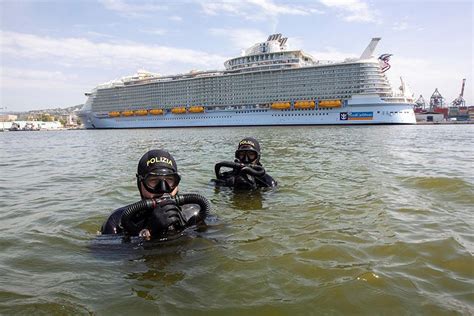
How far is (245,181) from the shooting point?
782 centimetres

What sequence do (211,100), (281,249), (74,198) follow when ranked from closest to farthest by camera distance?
(281,249)
(74,198)
(211,100)

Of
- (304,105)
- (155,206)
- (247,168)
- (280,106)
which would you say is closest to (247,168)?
(247,168)

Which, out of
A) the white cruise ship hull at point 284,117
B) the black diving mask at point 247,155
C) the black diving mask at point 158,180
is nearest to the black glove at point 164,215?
the black diving mask at point 158,180

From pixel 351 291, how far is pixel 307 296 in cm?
41

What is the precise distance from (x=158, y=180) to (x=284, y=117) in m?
67.5

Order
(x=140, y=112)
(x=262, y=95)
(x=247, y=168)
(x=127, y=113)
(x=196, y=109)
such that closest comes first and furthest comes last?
(x=247, y=168), (x=262, y=95), (x=196, y=109), (x=140, y=112), (x=127, y=113)

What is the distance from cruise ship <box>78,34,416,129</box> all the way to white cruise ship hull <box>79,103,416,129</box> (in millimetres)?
170

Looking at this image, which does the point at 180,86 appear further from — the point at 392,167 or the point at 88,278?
the point at 88,278

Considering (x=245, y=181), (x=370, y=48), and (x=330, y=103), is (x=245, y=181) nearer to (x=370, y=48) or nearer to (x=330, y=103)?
(x=330, y=103)

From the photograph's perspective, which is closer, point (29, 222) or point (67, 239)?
point (67, 239)

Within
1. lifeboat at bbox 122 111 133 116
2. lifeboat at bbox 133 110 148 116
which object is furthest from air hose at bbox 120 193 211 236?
lifeboat at bbox 122 111 133 116

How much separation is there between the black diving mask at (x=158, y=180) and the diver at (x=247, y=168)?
3237mm

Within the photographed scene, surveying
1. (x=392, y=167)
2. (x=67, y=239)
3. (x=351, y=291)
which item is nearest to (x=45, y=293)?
(x=67, y=239)

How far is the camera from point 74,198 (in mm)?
8109
